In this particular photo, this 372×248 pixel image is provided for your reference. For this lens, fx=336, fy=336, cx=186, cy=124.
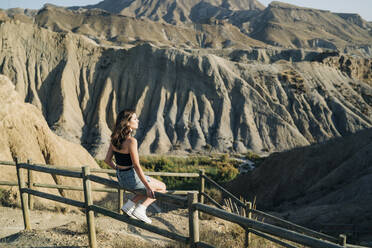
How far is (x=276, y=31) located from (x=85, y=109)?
98.9 metres

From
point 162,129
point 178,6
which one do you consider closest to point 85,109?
point 162,129

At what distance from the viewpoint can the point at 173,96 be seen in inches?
1786

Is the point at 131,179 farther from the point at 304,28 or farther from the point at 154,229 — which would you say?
the point at 304,28

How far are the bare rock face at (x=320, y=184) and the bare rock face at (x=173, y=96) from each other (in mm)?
18359

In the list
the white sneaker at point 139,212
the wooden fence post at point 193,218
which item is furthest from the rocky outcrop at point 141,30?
the wooden fence post at point 193,218

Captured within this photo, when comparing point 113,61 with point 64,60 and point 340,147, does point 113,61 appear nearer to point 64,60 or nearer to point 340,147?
point 64,60

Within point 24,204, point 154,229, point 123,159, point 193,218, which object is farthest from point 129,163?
point 24,204

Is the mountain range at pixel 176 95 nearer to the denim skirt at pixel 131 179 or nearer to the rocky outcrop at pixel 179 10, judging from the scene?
the denim skirt at pixel 131 179

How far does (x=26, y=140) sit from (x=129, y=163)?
9334 millimetres

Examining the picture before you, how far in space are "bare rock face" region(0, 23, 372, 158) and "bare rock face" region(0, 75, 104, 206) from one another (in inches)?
1023

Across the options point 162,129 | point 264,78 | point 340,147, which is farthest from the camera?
point 264,78

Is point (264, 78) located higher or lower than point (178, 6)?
lower

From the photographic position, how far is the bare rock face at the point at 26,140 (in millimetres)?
11609

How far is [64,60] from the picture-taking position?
46.8 m
